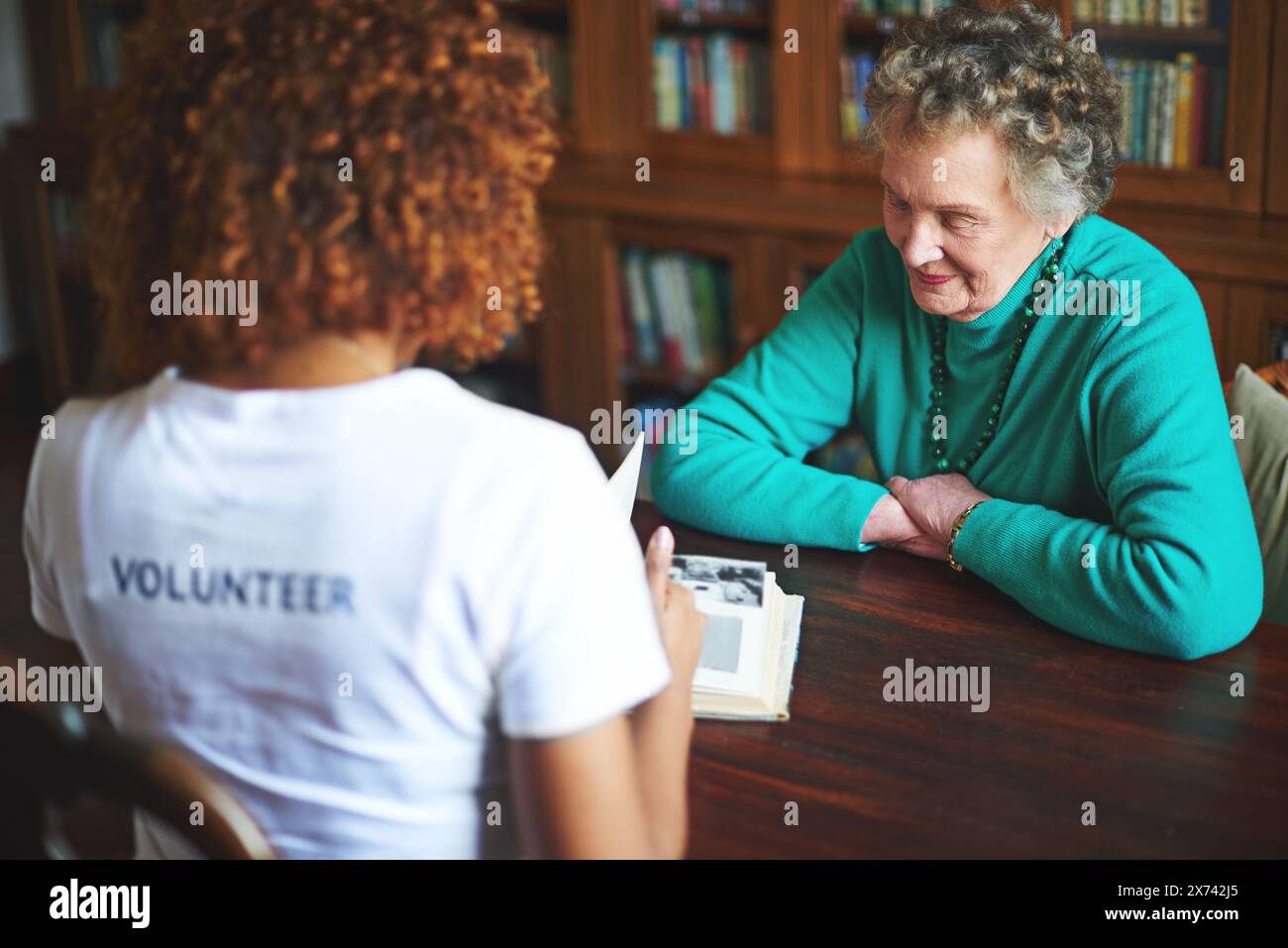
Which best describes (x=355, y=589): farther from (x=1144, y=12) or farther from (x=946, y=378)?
(x=1144, y=12)

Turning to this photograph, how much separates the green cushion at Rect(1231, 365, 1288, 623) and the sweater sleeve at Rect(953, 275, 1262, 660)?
251mm

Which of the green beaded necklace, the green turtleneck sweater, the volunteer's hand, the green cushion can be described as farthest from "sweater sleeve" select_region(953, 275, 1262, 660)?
the volunteer's hand

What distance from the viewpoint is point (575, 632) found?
933mm

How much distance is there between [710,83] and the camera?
3.44m

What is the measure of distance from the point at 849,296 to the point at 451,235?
3.64 feet

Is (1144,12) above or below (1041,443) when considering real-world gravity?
above

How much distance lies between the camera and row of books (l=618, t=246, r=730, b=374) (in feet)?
11.5

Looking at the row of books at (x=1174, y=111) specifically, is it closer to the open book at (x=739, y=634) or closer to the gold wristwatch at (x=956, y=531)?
the gold wristwatch at (x=956, y=531)

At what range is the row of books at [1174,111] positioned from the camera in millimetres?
2779

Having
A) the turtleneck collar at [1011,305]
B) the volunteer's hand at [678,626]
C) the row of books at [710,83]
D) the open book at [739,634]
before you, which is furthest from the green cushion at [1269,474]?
the row of books at [710,83]

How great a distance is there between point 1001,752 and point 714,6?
251 centimetres
